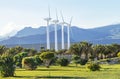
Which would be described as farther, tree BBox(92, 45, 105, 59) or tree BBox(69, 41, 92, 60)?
tree BBox(92, 45, 105, 59)

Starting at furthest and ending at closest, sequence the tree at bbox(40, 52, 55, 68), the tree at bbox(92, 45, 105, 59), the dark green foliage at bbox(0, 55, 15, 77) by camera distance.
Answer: the tree at bbox(92, 45, 105, 59) < the tree at bbox(40, 52, 55, 68) < the dark green foliage at bbox(0, 55, 15, 77)

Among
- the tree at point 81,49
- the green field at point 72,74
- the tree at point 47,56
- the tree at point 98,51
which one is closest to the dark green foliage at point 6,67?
the green field at point 72,74

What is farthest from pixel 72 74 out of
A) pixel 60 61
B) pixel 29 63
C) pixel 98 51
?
pixel 98 51

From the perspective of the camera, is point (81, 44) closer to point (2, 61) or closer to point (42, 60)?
point (42, 60)

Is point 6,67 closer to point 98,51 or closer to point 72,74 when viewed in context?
point 72,74

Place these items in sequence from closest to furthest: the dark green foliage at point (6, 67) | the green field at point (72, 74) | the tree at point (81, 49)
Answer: the green field at point (72, 74) < the dark green foliage at point (6, 67) < the tree at point (81, 49)

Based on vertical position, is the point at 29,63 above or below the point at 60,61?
above

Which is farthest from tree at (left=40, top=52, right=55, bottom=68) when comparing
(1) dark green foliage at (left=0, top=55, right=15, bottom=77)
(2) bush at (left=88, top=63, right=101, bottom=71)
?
(1) dark green foliage at (left=0, top=55, right=15, bottom=77)

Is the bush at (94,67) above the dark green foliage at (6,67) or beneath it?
beneath

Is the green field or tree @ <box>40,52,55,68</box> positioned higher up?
tree @ <box>40,52,55,68</box>

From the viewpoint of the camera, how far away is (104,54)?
10806 centimetres

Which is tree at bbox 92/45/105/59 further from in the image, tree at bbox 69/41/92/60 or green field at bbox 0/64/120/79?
green field at bbox 0/64/120/79

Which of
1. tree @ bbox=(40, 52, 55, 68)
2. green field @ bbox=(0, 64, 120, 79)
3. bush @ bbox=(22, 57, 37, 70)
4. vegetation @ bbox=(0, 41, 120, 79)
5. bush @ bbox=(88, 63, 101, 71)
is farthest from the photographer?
tree @ bbox=(40, 52, 55, 68)

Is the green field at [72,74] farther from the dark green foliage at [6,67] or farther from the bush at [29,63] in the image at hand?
the bush at [29,63]
